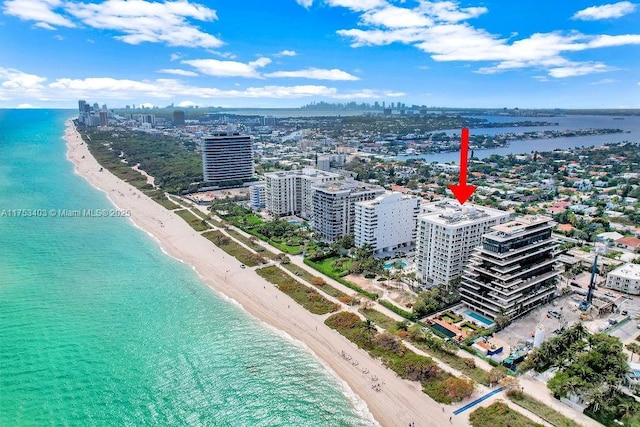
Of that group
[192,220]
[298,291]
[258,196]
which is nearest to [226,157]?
[258,196]

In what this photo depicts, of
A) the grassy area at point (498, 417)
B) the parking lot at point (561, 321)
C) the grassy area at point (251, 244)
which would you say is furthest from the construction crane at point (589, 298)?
the grassy area at point (251, 244)

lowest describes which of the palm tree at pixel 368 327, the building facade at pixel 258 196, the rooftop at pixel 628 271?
the palm tree at pixel 368 327

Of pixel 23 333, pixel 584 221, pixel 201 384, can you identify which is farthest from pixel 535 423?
pixel 584 221

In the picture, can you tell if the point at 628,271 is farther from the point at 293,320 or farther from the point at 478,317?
the point at 293,320

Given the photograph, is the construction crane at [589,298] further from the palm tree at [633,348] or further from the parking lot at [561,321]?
the palm tree at [633,348]

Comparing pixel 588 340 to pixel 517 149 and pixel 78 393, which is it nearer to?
pixel 78 393

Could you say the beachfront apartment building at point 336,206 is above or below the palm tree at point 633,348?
above

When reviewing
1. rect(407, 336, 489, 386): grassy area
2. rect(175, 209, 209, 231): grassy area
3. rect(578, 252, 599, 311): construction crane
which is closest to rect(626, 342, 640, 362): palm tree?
rect(578, 252, 599, 311): construction crane

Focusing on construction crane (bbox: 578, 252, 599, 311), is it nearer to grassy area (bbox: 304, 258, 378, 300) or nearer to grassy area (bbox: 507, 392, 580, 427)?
grassy area (bbox: 507, 392, 580, 427)
